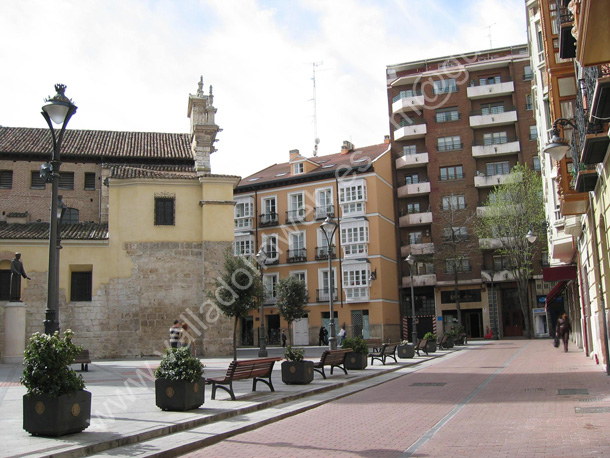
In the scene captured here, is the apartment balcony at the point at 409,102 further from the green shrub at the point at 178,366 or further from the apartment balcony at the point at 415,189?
the green shrub at the point at 178,366

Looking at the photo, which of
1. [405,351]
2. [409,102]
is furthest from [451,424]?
[409,102]

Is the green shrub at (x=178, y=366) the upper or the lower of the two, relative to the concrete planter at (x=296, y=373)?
upper

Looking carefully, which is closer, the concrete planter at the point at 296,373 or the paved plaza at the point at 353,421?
the paved plaza at the point at 353,421

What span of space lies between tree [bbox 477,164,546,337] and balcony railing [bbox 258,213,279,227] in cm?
1797

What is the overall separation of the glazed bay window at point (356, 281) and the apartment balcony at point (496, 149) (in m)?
14.7

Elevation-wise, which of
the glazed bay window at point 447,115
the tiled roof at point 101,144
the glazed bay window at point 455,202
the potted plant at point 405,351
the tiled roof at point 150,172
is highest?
the glazed bay window at point 447,115

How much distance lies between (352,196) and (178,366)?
41.5 meters

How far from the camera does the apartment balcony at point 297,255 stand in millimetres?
52156

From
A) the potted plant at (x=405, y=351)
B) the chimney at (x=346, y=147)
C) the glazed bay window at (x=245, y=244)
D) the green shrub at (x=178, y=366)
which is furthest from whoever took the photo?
the chimney at (x=346, y=147)

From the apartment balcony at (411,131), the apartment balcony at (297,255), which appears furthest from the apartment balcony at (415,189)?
the apartment balcony at (297,255)

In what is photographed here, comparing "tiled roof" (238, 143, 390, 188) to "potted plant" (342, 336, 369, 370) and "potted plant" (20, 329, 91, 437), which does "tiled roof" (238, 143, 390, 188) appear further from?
"potted plant" (20, 329, 91, 437)

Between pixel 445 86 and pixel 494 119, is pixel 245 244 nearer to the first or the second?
pixel 445 86

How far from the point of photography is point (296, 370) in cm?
1482

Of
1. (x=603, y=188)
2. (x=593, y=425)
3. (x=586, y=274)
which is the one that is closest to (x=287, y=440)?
(x=593, y=425)
